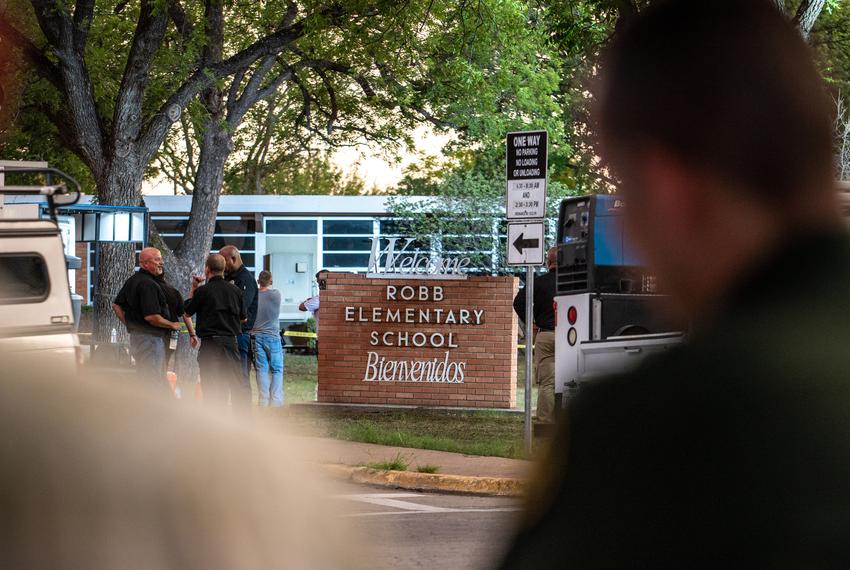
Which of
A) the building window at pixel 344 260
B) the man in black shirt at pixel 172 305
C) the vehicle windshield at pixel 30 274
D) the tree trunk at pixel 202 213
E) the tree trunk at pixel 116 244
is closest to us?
the vehicle windshield at pixel 30 274

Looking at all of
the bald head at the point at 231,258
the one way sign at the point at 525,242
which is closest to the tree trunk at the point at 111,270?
the bald head at the point at 231,258

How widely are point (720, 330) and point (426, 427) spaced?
15258 millimetres

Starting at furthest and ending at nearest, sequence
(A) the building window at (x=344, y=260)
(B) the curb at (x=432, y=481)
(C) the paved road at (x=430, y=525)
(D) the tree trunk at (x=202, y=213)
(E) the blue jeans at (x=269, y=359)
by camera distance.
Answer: (A) the building window at (x=344, y=260)
(D) the tree trunk at (x=202, y=213)
(E) the blue jeans at (x=269, y=359)
(B) the curb at (x=432, y=481)
(C) the paved road at (x=430, y=525)

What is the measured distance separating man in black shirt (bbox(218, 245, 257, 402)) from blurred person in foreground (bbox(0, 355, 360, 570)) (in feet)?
42.5

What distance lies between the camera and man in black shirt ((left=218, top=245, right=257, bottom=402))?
1509 cm

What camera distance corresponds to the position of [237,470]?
121 cm

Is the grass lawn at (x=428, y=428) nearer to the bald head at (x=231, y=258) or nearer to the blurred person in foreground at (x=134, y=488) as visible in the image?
Answer: the bald head at (x=231, y=258)

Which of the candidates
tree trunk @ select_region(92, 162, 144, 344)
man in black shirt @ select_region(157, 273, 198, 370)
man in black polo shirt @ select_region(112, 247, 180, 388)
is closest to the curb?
man in black polo shirt @ select_region(112, 247, 180, 388)

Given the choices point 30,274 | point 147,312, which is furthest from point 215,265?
point 30,274

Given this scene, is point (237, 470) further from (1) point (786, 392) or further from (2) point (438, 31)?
(2) point (438, 31)

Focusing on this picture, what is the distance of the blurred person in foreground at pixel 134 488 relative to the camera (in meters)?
1.10

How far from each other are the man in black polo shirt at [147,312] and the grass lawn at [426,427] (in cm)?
163

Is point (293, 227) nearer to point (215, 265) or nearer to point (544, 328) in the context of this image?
point (544, 328)

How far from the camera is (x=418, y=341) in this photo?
63.1 ft
